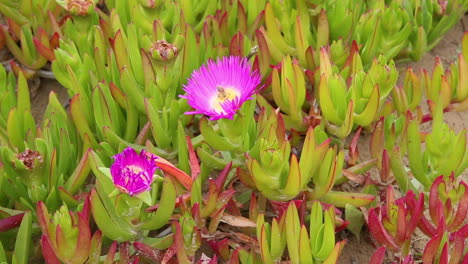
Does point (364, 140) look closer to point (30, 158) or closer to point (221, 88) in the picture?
point (221, 88)

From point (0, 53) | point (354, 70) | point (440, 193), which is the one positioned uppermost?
point (354, 70)

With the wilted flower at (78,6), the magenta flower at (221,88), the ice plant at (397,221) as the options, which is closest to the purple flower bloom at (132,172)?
the magenta flower at (221,88)

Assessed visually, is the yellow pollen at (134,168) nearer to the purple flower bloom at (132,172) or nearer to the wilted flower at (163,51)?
the purple flower bloom at (132,172)

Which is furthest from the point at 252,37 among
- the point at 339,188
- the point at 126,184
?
the point at 126,184

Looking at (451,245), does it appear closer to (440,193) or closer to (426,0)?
(440,193)

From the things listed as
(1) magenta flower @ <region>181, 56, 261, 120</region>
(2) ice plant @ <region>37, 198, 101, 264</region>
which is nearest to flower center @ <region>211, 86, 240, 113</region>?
(1) magenta flower @ <region>181, 56, 261, 120</region>

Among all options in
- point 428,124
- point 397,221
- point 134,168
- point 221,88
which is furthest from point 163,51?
point 428,124
